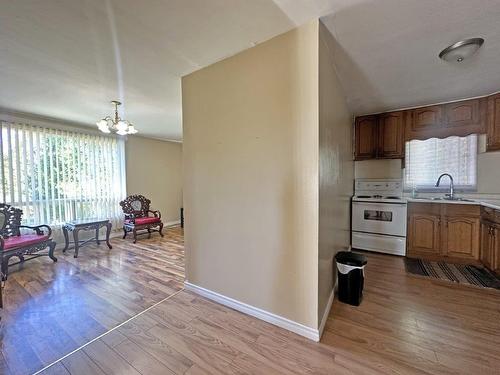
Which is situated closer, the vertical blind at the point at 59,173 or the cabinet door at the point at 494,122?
the cabinet door at the point at 494,122

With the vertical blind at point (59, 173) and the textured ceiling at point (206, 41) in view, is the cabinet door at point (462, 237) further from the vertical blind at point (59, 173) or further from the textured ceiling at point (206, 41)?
the vertical blind at point (59, 173)

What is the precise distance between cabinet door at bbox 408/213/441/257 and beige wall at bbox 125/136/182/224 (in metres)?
5.62

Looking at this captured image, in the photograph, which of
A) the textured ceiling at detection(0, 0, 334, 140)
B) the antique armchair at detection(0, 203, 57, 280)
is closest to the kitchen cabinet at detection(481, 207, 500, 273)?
the textured ceiling at detection(0, 0, 334, 140)

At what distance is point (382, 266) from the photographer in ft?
9.86

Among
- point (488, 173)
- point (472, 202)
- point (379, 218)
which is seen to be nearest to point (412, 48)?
point (472, 202)

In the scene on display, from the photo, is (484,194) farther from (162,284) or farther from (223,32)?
(162,284)

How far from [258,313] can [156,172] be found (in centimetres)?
499

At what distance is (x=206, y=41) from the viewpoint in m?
1.79

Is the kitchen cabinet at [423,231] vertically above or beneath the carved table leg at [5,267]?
above

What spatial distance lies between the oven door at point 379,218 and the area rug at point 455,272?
1.62 ft

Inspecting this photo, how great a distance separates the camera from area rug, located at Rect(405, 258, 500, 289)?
2.49 meters

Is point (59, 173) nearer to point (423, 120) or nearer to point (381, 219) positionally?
→ point (381, 219)

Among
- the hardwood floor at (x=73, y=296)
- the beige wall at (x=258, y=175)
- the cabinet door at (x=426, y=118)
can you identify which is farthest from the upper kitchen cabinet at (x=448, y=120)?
the hardwood floor at (x=73, y=296)

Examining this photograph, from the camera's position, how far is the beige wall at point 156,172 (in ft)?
17.4
